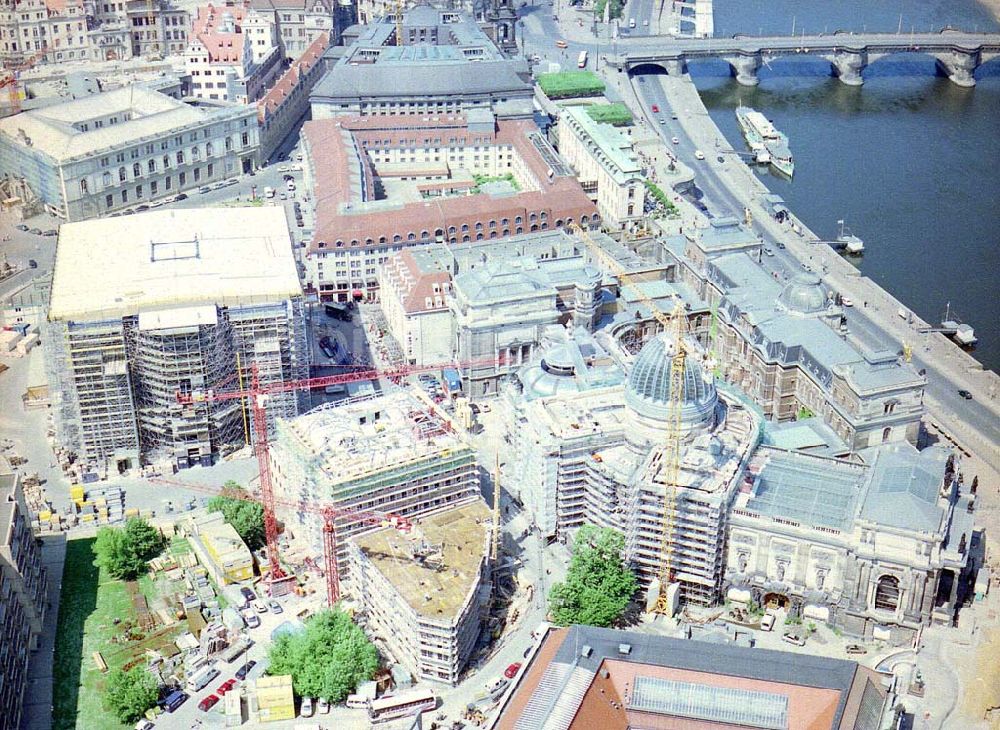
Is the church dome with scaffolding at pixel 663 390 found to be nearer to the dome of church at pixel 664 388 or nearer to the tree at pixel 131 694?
the dome of church at pixel 664 388

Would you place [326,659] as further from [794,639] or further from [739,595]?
[794,639]

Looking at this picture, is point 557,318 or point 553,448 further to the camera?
point 557,318

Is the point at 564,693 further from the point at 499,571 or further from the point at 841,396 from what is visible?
the point at 841,396

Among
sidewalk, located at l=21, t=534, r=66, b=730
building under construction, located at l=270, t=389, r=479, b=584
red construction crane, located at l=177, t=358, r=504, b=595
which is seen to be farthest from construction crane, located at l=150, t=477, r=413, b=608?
sidewalk, located at l=21, t=534, r=66, b=730

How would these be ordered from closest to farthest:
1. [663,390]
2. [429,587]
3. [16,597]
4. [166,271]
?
[429,587] → [16,597] → [663,390] → [166,271]

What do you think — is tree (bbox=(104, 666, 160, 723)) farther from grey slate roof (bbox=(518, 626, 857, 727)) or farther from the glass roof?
the glass roof

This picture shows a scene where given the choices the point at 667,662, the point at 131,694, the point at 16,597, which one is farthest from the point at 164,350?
the point at 667,662

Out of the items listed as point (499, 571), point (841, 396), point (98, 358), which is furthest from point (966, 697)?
point (98, 358)
